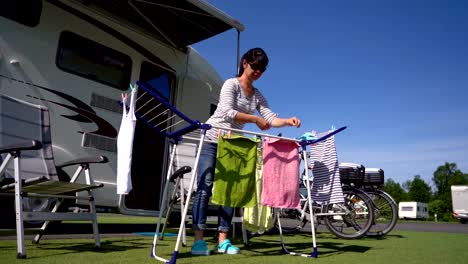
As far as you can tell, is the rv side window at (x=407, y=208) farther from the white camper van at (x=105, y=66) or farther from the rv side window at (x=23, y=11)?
the rv side window at (x=23, y=11)

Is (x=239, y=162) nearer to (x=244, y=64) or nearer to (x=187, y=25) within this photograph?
(x=244, y=64)

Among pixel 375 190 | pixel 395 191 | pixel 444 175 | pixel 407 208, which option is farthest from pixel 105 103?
pixel 444 175

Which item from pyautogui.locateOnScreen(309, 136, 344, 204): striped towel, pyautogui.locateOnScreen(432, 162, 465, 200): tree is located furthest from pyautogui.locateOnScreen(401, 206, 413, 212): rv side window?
pyautogui.locateOnScreen(432, 162, 465, 200): tree

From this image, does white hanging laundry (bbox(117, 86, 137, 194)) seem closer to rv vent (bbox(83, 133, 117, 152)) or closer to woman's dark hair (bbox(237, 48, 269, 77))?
woman's dark hair (bbox(237, 48, 269, 77))

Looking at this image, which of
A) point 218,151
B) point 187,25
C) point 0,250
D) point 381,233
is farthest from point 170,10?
point 381,233

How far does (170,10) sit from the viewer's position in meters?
4.95

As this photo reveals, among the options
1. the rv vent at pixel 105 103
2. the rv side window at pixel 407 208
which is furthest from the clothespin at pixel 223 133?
the rv side window at pixel 407 208

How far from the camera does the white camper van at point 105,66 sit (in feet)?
12.7

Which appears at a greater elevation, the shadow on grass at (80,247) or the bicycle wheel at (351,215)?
the bicycle wheel at (351,215)

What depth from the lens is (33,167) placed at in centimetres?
329

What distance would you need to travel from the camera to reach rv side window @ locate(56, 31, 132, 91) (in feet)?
13.9

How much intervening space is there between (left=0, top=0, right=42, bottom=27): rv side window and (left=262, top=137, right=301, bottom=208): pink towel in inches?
108

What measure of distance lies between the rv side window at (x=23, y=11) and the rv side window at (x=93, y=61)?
32cm

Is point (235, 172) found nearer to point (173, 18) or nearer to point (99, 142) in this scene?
point (99, 142)
